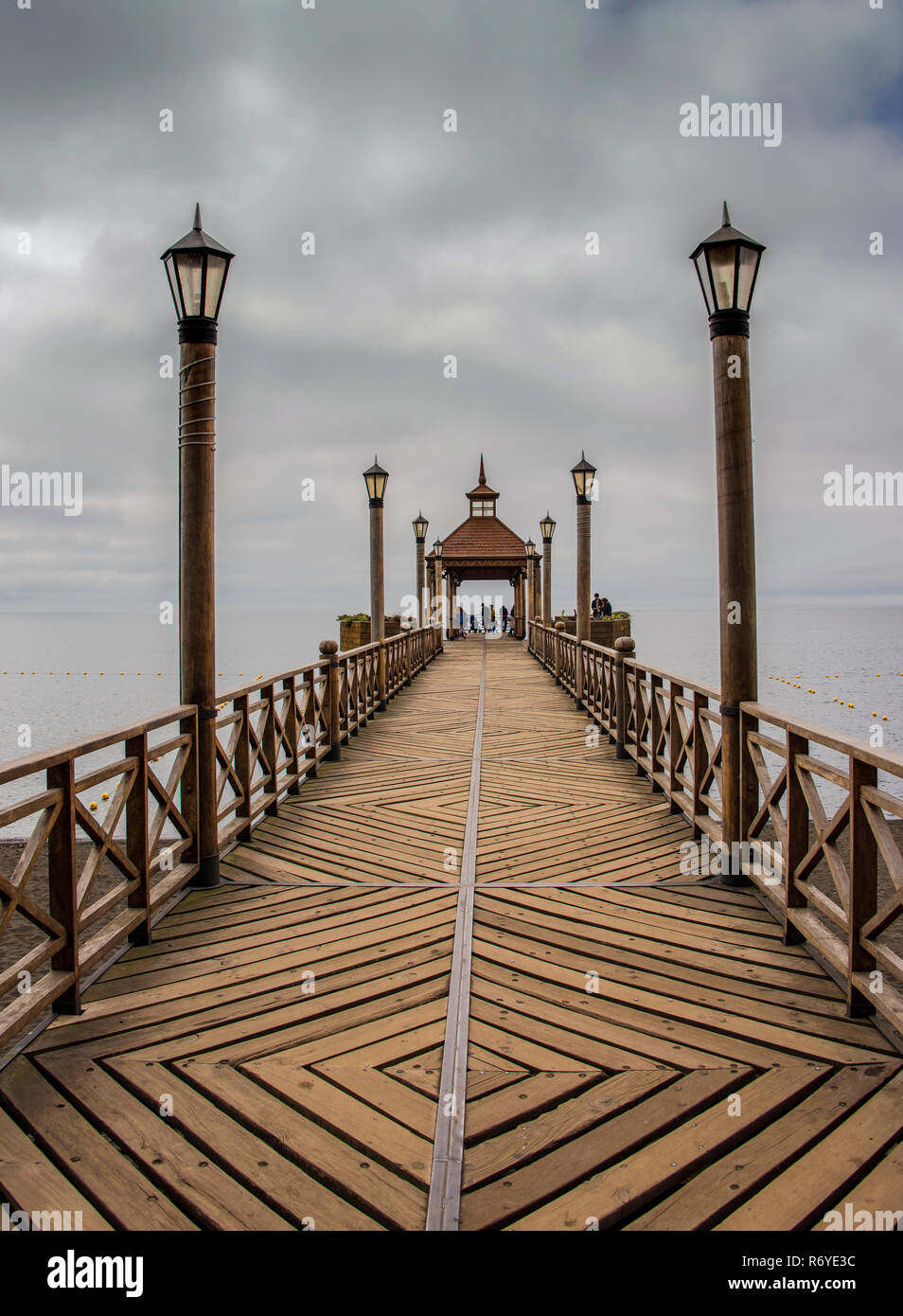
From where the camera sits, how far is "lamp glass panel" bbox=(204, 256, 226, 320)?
14.6 feet

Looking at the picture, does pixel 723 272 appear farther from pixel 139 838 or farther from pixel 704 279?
pixel 139 838

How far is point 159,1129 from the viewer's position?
2340 millimetres

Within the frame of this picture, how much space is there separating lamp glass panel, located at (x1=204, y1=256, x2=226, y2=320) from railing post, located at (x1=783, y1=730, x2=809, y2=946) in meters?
3.93

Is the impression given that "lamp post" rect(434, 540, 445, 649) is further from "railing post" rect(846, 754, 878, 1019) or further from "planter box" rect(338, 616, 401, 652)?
"railing post" rect(846, 754, 878, 1019)

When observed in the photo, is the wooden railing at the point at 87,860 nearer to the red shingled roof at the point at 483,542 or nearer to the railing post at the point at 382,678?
the railing post at the point at 382,678

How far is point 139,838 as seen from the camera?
3.78 meters

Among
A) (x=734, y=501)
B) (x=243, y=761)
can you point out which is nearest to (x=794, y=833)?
(x=734, y=501)

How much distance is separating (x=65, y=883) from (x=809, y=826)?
11.9 feet

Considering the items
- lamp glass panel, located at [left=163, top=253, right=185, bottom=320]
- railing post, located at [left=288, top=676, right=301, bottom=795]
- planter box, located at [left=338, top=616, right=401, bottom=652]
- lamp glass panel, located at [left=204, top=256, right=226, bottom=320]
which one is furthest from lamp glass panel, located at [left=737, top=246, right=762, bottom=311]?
planter box, located at [left=338, top=616, right=401, bottom=652]

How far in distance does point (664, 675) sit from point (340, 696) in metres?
4.21

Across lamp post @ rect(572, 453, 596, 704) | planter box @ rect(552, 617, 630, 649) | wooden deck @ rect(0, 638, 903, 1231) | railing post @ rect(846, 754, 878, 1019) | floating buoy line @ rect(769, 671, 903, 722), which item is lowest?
floating buoy line @ rect(769, 671, 903, 722)

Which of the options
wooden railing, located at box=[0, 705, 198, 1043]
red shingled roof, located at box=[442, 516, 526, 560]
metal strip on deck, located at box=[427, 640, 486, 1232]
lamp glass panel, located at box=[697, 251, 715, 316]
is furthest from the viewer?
red shingled roof, located at box=[442, 516, 526, 560]

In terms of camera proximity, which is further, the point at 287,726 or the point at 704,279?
the point at 287,726
